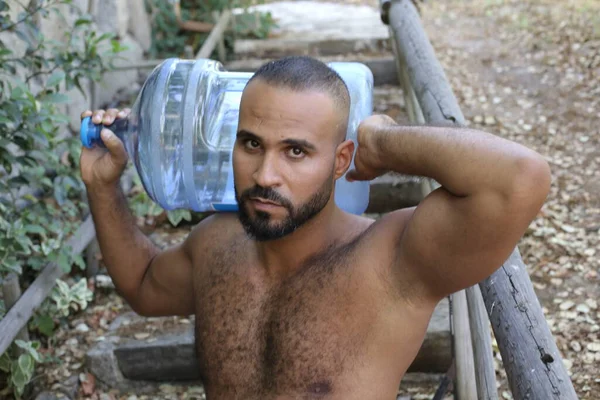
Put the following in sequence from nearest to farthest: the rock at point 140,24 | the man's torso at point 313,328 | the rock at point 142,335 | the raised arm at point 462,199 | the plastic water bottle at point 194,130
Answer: the raised arm at point 462,199 < the man's torso at point 313,328 < the plastic water bottle at point 194,130 < the rock at point 142,335 < the rock at point 140,24

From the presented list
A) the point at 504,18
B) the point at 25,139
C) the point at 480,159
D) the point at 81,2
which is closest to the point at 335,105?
the point at 480,159

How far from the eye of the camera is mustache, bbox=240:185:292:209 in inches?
66.5

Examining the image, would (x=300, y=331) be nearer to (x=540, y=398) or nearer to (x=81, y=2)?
(x=540, y=398)

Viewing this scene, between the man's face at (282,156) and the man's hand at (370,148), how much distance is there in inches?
3.2

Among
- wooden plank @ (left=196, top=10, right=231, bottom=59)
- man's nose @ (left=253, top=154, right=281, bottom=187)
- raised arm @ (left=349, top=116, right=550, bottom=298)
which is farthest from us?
wooden plank @ (left=196, top=10, right=231, bottom=59)

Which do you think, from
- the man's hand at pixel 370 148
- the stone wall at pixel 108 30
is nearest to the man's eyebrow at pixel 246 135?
the man's hand at pixel 370 148

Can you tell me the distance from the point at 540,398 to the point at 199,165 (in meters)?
Answer: 1.43

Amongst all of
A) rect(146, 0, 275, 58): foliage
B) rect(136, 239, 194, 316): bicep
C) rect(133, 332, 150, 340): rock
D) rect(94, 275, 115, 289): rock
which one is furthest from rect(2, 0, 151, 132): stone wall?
rect(136, 239, 194, 316): bicep

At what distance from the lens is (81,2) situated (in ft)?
15.9

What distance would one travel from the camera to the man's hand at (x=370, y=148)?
1788 mm

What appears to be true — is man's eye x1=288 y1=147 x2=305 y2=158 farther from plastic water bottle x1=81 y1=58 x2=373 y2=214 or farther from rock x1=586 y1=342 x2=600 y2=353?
rock x1=586 y1=342 x2=600 y2=353

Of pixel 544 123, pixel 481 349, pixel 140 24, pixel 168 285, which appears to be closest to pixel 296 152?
pixel 168 285

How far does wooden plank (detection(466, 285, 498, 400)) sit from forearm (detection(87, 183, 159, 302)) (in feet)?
3.26

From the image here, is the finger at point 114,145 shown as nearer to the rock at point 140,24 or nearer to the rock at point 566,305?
the rock at point 566,305
